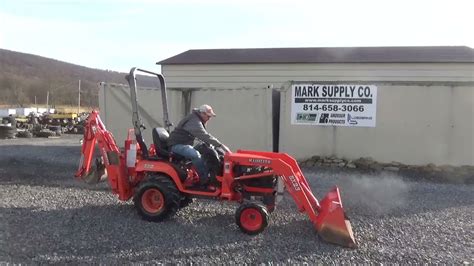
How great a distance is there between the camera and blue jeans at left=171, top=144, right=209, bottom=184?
6.82 metres

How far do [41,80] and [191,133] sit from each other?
327 ft

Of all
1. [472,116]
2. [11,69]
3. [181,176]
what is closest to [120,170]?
[181,176]

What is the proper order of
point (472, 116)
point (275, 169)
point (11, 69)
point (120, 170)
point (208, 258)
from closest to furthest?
1. point (208, 258)
2. point (275, 169)
3. point (120, 170)
4. point (472, 116)
5. point (11, 69)

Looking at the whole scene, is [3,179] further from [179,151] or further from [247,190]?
[247,190]

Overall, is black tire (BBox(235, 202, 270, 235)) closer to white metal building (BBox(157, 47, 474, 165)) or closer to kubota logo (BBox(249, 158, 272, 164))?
kubota logo (BBox(249, 158, 272, 164))

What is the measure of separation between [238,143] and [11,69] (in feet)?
379

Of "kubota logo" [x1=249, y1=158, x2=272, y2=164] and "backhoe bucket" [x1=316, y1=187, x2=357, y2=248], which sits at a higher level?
"kubota logo" [x1=249, y1=158, x2=272, y2=164]

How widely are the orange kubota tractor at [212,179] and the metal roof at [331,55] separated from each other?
38.1ft

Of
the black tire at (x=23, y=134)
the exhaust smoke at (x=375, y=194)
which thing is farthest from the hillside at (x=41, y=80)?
the exhaust smoke at (x=375, y=194)

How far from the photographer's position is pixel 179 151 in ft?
22.7

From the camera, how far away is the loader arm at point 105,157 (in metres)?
7.18

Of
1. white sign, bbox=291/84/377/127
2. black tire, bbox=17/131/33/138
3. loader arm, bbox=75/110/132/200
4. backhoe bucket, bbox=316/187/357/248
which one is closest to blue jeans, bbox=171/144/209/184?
loader arm, bbox=75/110/132/200

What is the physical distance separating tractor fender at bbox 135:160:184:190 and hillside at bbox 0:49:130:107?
178 ft

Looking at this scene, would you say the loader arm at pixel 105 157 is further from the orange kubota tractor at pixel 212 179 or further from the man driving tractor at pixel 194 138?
the man driving tractor at pixel 194 138
